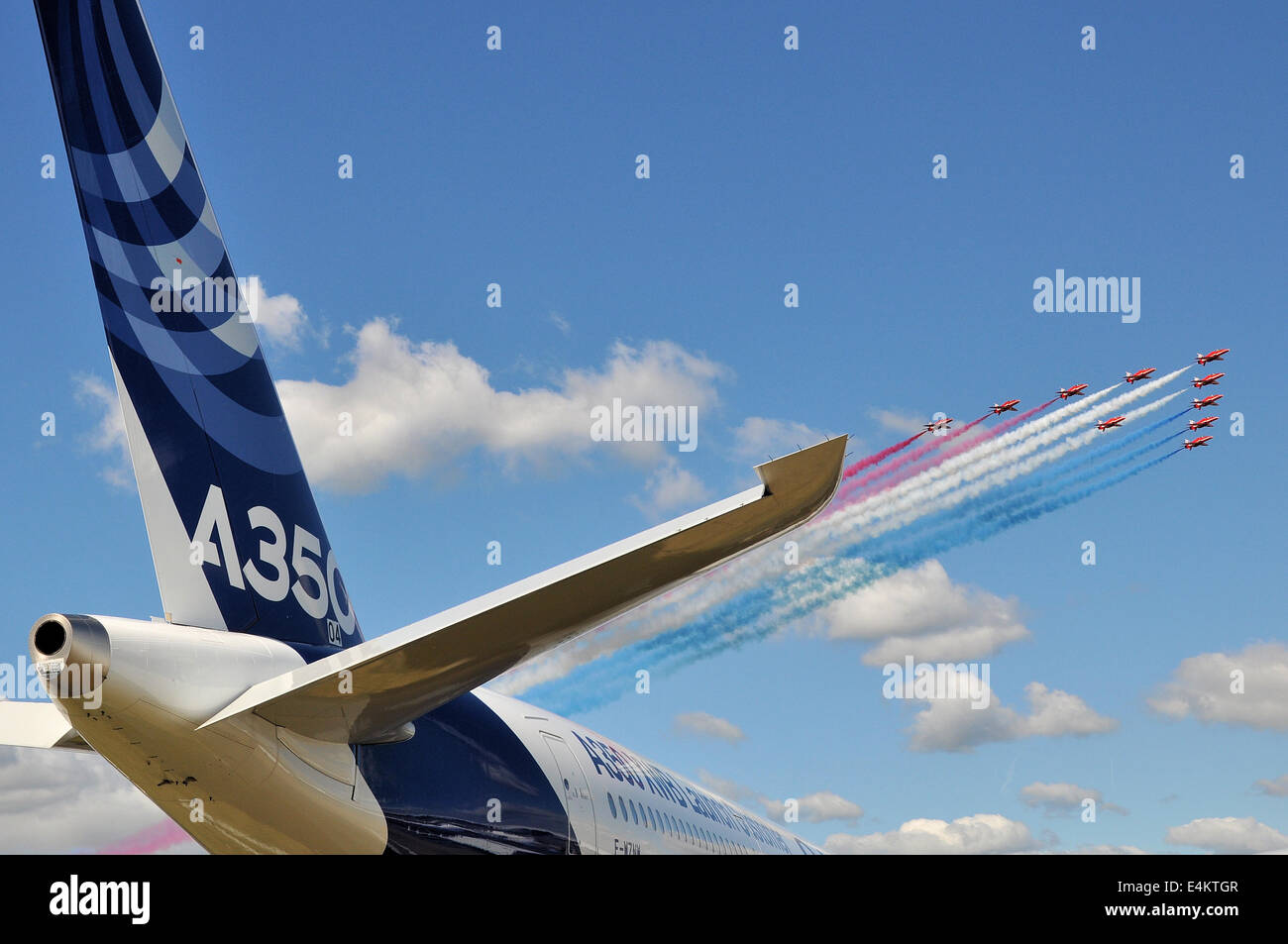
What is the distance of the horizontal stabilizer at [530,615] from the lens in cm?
Result: 610

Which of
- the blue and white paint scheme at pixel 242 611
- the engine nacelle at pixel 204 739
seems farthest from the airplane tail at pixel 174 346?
the engine nacelle at pixel 204 739

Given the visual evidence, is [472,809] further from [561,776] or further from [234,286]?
[234,286]

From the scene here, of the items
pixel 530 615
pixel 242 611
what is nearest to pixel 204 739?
pixel 242 611

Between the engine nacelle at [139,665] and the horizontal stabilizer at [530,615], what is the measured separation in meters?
0.20

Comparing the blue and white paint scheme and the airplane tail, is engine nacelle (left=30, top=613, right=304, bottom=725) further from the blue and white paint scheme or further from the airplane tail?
the airplane tail

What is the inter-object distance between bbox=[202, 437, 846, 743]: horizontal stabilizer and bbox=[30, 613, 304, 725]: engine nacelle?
20cm

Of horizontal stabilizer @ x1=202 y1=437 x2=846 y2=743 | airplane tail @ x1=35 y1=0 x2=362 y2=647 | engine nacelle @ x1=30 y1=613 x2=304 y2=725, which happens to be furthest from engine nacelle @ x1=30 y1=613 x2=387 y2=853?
airplane tail @ x1=35 y1=0 x2=362 y2=647

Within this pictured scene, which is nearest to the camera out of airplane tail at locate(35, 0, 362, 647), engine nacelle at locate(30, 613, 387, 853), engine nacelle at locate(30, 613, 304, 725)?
engine nacelle at locate(30, 613, 304, 725)

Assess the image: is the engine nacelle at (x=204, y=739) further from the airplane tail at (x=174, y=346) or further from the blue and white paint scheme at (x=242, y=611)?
the airplane tail at (x=174, y=346)

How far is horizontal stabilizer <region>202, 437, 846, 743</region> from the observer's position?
610 cm

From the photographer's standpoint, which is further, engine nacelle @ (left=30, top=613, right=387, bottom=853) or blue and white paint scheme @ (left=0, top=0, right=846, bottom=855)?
Result: engine nacelle @ (left=30, top=613, right=387, bottom=853)
